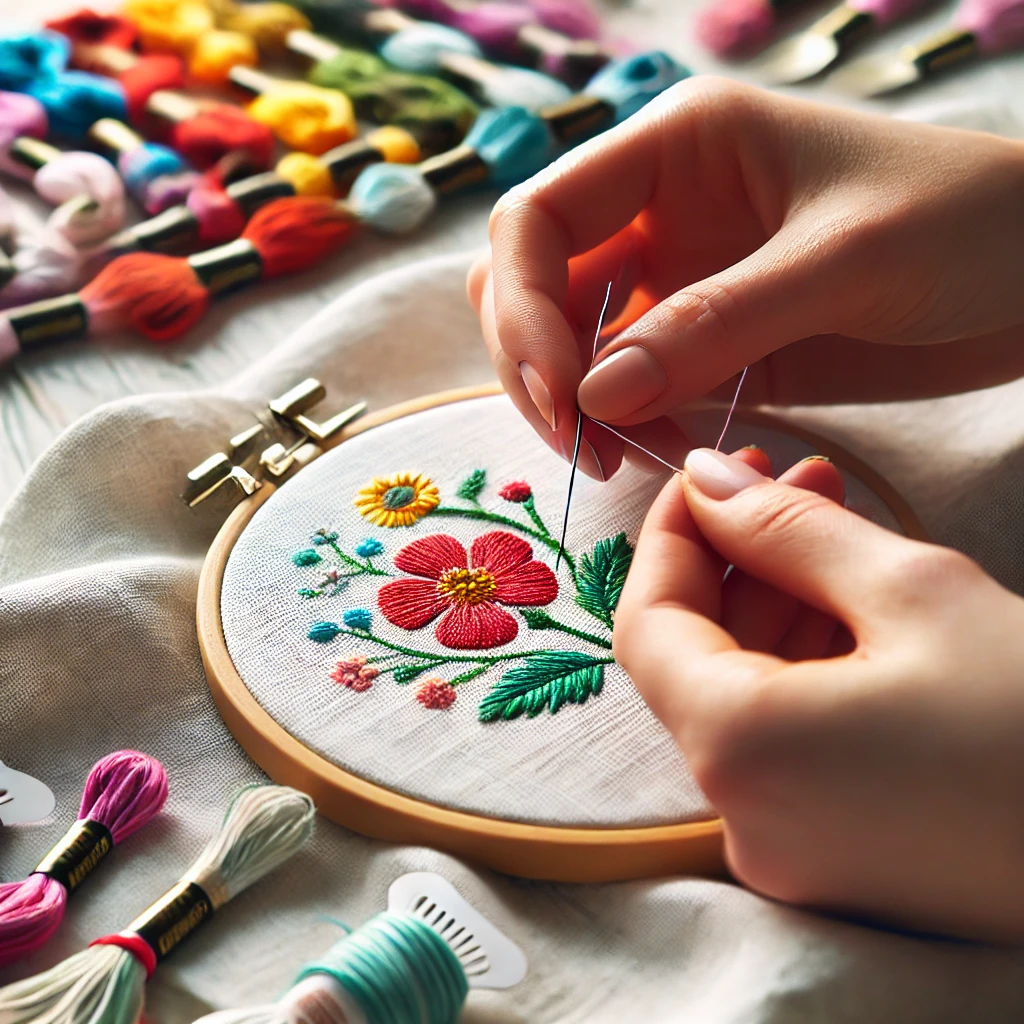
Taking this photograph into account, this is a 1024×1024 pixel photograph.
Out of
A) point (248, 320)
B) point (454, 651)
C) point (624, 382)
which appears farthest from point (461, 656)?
point (248, 320)

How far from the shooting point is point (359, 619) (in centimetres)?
88

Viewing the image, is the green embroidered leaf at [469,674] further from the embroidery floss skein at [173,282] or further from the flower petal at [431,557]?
the embroidery floss skein at [173,282]

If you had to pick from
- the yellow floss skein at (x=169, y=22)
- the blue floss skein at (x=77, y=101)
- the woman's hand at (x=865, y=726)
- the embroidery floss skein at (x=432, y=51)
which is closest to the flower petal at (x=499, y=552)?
the woman's hand at (x=865, y=726)

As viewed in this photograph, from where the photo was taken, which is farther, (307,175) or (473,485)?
(307,175)

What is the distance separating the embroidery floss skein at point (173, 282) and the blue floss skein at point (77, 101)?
13.0 inches

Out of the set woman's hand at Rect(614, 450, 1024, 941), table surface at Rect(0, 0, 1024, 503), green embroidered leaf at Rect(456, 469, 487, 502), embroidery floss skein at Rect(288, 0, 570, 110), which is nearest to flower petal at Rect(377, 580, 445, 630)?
A: green embroidered leaf at Rect(456, 469, 487, 502)

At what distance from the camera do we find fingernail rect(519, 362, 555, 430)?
88cm

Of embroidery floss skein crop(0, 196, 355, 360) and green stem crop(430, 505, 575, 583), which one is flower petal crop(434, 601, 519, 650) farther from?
embroidery floss skein crop(0, 196, 355, 360)

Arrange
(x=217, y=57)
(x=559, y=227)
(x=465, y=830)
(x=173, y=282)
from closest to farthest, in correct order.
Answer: (x=465, y=830) → (x=559, y=227) → (x=173, y=282) → (x=217, y=57)

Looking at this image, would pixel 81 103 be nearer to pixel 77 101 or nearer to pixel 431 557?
pixel 77 101

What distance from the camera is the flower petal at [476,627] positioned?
87 cm

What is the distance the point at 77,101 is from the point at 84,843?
1143mm

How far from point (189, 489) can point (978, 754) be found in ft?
2.16

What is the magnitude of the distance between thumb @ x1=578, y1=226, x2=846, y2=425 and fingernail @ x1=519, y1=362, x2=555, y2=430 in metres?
0.04
